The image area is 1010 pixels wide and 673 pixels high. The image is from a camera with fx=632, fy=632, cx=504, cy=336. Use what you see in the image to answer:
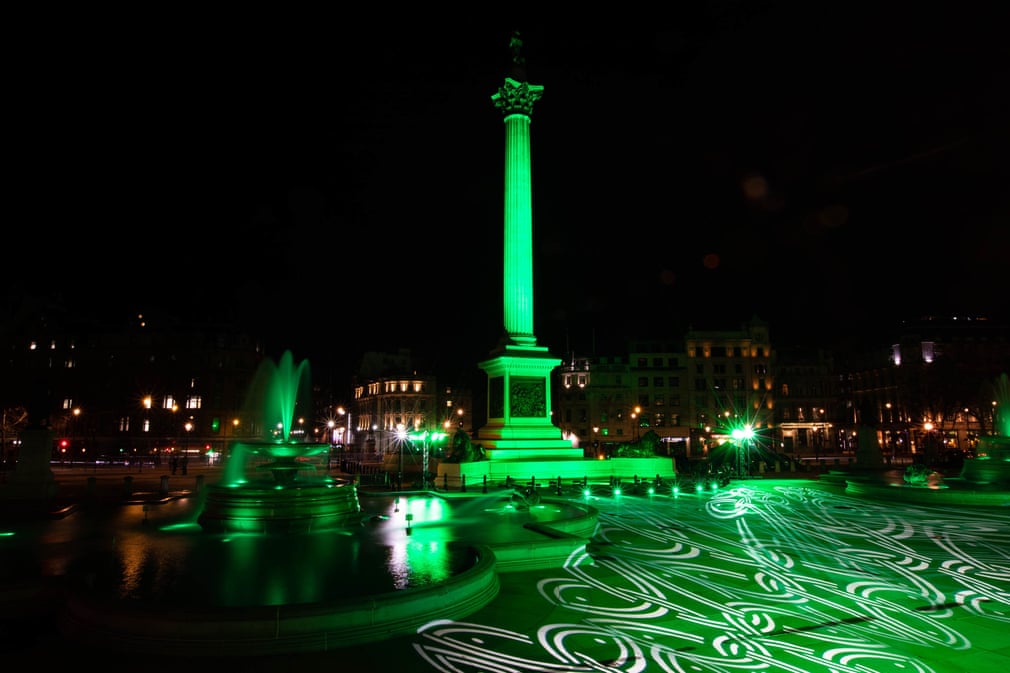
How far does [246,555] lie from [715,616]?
8.30 meters

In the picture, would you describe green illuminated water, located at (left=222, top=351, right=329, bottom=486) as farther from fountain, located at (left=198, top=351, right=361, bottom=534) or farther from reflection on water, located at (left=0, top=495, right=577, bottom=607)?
reflection on water, located at (left=0, top=495, right=577, bottom=607)

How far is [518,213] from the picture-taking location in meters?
37.0

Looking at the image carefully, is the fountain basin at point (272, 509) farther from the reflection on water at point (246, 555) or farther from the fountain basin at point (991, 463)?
the fountain basin at point (991, 463)

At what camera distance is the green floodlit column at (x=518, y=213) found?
3544 centimetres

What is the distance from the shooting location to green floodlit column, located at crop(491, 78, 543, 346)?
35438 mm

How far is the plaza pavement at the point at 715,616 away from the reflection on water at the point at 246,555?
3.54 ft

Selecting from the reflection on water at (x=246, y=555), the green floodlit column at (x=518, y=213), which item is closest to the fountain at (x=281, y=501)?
the reflection on water at (x=246, y=555)

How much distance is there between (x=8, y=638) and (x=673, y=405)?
85144 millimetres

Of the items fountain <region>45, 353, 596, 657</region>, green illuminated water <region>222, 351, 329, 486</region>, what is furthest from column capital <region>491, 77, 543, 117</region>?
fountain <region>45, 353, 596, 657</region>

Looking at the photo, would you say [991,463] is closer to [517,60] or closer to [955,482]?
[955,482]

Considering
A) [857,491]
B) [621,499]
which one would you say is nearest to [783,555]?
[621,499]

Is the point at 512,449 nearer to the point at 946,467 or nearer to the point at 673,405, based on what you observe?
the point at 946,467

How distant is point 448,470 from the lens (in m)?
30.0

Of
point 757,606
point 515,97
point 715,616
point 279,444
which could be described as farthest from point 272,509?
point 515,97
